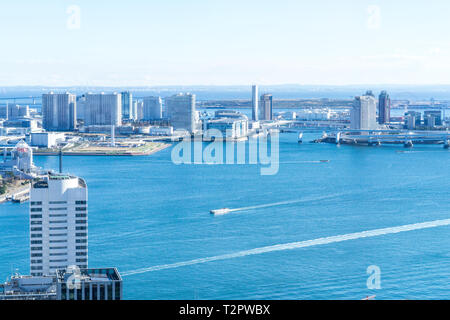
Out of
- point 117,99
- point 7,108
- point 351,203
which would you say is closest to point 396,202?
point 351,203

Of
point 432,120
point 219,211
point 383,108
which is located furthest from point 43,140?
point 383,108

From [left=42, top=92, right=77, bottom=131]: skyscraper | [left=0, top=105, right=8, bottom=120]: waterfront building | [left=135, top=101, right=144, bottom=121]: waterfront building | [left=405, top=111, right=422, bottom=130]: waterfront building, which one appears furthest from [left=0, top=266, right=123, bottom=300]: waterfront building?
[left=135, top=101, right=144, bottom=121]: waterfront building

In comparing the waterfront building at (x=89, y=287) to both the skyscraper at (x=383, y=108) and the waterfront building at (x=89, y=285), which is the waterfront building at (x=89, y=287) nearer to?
the waterfront building at (x=89, y=285)

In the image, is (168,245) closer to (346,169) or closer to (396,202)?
(396,202)

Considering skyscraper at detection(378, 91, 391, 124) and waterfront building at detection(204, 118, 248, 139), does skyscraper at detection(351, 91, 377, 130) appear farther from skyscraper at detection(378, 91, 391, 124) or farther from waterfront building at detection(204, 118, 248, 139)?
skyscraper at detection(378, 91, 391, 124)

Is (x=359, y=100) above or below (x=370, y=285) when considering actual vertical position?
above
